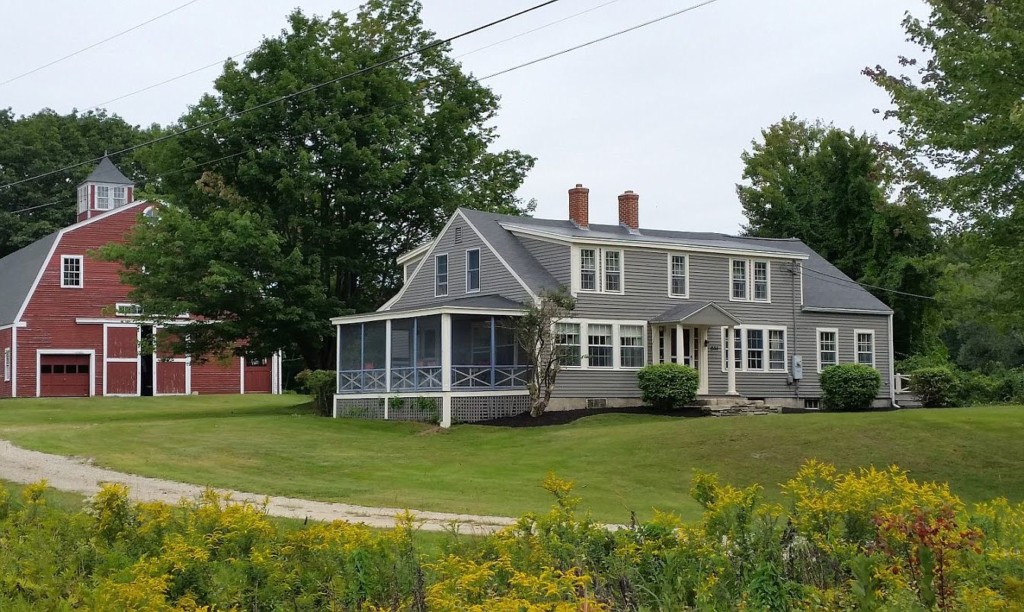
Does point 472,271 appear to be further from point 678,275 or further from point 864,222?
point 864,222

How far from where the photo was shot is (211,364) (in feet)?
177

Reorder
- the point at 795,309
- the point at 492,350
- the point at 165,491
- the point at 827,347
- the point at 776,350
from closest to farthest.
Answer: the point at 165,491
the point at 492,350
the point at 776,350
the point at 795,309
the point at 827,347

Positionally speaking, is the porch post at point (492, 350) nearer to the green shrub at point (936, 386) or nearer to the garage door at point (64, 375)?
the green shrub at point (936, 386)

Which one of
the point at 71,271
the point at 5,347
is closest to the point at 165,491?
the point at 71,271

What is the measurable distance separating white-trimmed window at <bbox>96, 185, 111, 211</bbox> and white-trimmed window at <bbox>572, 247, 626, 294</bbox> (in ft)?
108

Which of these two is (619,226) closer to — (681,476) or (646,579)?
(681,476)

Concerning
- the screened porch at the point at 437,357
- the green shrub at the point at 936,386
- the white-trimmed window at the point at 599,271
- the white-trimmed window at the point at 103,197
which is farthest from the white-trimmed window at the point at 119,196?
the green shrub at the point at 936,386

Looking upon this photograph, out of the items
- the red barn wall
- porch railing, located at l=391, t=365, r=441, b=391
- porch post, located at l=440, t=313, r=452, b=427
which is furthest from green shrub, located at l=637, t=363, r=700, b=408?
the red barn wall

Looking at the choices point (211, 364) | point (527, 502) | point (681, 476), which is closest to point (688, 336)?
point (681, 476)

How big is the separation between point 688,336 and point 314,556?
1186 inches

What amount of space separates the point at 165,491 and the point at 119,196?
45.0 m

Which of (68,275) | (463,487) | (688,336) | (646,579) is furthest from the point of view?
(68,275)

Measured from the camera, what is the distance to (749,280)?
38656 millimetres

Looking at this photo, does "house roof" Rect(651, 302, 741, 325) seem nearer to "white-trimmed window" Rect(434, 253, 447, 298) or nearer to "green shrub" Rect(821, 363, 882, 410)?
"green shrub" Rect(821, 363, 882, 410)
